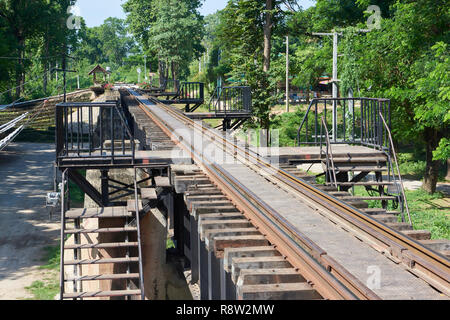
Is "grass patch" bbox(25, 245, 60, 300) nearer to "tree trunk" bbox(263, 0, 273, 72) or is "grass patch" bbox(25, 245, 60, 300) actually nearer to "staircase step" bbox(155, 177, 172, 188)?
"staircase step" bbox(155, 177, 172, 188)

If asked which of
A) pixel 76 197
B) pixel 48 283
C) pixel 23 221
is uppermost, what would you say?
pixel 76 197

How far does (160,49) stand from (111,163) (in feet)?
172

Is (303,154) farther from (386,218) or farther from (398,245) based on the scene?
(398,245)

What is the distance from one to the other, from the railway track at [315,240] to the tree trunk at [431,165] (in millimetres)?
16980

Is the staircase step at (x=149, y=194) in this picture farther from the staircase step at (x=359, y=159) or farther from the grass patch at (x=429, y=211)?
the grass patch at (x=429, y=211)

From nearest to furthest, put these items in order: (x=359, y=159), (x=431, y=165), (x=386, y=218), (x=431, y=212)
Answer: (x=386, y=218) → (x=359, y=159) → (x=431, y=212) → (x=431, y=165)

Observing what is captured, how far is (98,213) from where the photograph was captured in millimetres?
10180

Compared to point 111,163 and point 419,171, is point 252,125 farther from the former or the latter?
point 111,163

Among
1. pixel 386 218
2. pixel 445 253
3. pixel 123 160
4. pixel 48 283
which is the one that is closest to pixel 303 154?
pixel 123 160

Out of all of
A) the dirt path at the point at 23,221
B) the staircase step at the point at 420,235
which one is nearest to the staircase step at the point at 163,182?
the staircase step at the point at 420,235

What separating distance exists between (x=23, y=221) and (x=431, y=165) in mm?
17785

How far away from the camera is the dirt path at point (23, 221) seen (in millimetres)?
15750
